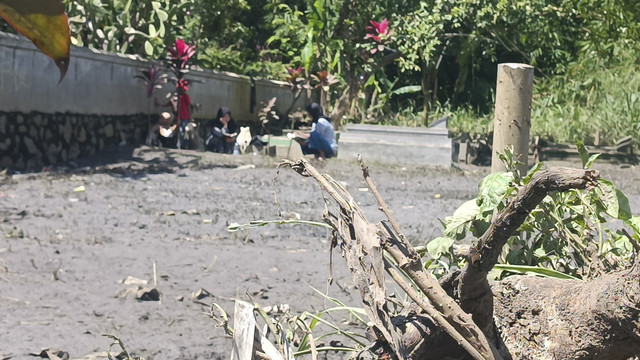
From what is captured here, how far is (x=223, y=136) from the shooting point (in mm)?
13945

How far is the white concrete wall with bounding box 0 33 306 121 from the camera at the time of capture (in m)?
8.91

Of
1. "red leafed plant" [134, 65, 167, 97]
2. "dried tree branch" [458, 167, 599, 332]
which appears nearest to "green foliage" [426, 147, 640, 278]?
"dried tree branch" [458, 167, 599, 332]

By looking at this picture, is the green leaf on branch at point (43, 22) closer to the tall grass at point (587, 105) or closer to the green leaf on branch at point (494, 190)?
the green leaf on branch at point (494, 190)

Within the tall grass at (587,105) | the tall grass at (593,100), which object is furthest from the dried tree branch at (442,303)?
the tall grass at (593,100)

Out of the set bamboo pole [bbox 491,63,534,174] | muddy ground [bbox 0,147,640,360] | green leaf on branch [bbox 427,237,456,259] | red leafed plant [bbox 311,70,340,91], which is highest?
red leafed plant [bbox 311,70,340,91]

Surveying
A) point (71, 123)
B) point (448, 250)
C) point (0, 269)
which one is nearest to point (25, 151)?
point (71, 123)

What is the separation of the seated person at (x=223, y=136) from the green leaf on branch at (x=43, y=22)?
13.3 m

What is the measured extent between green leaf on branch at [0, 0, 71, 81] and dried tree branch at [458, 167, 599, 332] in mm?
906

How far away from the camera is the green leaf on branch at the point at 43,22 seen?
1.88 feet

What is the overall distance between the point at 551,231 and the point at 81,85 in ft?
29.2

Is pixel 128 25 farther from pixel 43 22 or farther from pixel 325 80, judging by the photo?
pixel 43 22

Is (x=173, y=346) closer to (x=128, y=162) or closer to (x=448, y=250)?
(x=448, y=250)

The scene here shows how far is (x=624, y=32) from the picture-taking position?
44.6 ft

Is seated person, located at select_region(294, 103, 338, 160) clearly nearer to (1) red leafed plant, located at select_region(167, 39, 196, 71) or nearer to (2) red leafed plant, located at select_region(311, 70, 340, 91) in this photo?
(1) red leafed plant, located at select_region(167, 39, 196, 71)
